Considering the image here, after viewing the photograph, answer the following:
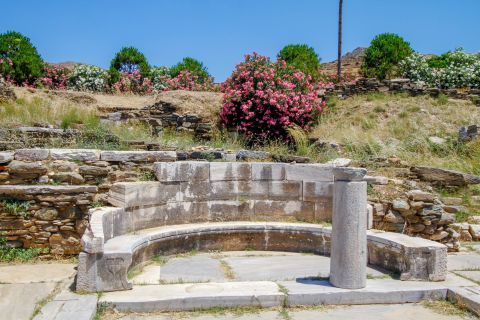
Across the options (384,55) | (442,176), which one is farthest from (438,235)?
(384,55)

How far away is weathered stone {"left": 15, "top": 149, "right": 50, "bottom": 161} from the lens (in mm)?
6738

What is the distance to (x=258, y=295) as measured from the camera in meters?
4.76

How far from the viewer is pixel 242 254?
279 inches

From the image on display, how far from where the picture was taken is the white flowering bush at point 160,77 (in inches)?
816

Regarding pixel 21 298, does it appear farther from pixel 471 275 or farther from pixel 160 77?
pixel 160 77

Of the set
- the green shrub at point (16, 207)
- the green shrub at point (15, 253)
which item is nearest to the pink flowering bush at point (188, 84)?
the green shrub at point (16, 207)

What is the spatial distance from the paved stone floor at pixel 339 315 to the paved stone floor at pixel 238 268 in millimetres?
832

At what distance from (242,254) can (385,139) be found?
7433 millimetres

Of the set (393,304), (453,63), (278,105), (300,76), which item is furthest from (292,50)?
(393,304)

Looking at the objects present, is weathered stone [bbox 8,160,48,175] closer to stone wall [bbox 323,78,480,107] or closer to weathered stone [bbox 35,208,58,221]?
weathered stone [bbox 35,208,58,221]

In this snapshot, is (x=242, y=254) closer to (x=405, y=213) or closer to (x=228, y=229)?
(x=228, y=229)

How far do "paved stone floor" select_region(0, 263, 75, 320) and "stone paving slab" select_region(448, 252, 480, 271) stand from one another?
16.1ft

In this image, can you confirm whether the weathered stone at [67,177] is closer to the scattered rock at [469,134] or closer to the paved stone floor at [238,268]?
the paved stone floor at [238,268]

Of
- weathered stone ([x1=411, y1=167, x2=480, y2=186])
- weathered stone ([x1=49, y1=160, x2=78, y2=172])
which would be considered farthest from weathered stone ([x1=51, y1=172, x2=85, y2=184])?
weathered stone ([x1=411, y1=167, x2=480, y2=186])
